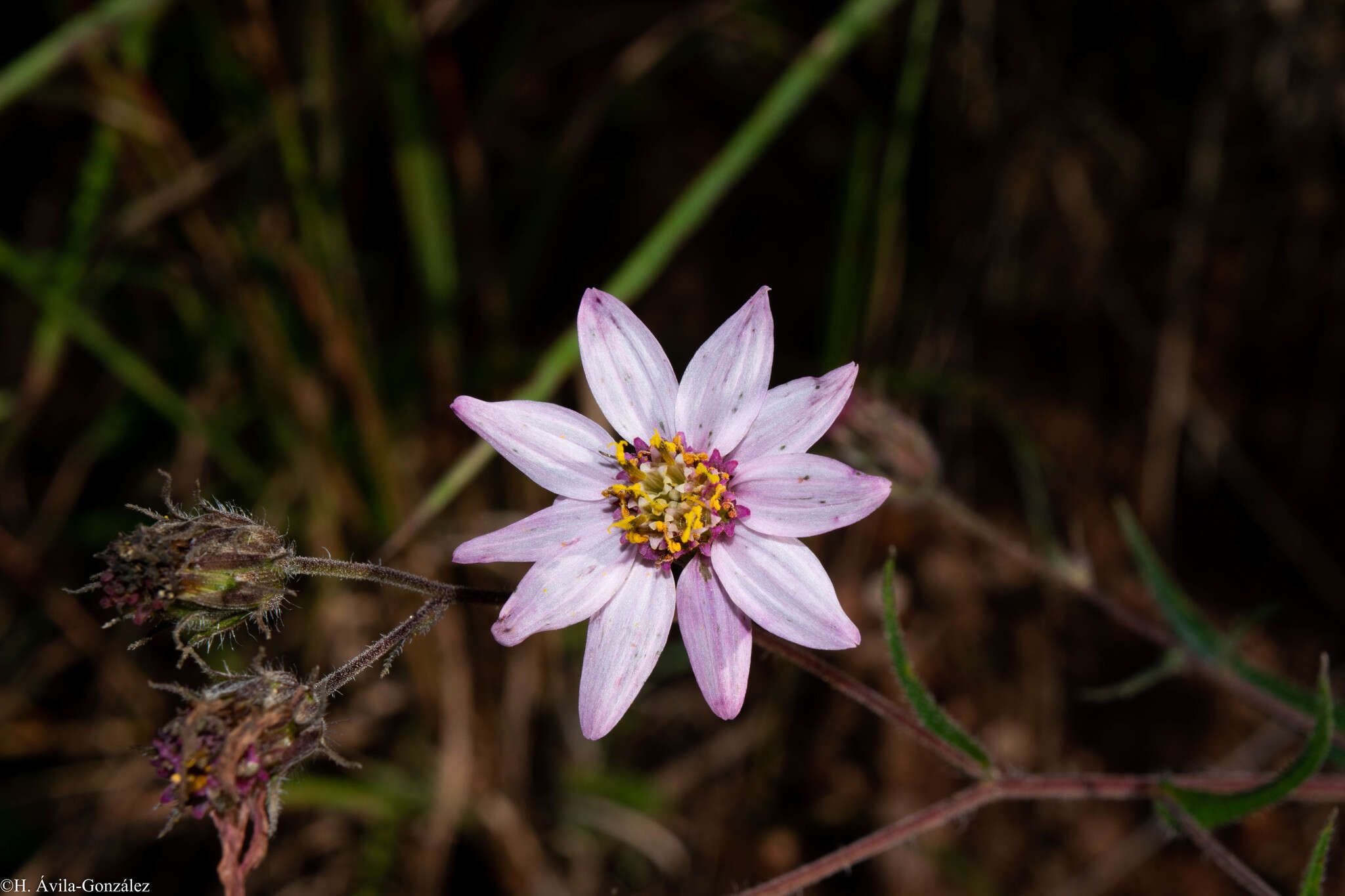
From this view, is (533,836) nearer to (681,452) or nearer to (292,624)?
(292,624)

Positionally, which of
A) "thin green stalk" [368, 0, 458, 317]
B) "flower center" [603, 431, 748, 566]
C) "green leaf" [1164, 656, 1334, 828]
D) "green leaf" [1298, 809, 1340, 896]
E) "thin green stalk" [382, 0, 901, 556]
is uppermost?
"thin green stalk" [368, 0, 458, 317]

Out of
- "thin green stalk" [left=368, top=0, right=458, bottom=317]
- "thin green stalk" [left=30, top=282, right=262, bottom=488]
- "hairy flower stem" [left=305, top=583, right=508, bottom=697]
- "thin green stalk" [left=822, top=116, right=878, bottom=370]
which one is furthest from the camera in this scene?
"thin green stalk" [left=822, top=116, right=878, bottom=370]

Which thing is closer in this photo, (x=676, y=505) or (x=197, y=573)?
(x=197, y=573)

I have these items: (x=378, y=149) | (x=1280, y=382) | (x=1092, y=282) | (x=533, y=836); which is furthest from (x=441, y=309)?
(x=1280, y=382)

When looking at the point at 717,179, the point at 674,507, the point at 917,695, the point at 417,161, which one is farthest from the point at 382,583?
the point at 417,161

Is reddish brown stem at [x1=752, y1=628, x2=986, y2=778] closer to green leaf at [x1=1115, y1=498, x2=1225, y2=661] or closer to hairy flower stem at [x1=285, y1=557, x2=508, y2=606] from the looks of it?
hairy flower stem at [x1=285, y1=557, x2=508, y2=606]

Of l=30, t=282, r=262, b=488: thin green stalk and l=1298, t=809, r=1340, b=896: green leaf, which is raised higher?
l=30, t=282, r=262, b=488: thin green stalk

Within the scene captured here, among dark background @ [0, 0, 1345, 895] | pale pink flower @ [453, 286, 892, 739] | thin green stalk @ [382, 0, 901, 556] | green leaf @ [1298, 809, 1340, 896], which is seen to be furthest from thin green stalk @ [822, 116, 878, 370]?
green leaf @ [1298, 809, 1340, 896]

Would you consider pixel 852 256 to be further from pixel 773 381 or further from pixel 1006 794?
pixel 1006 794
